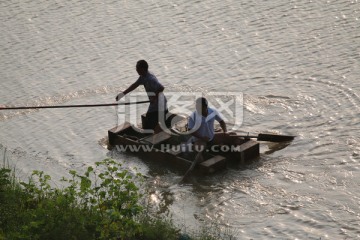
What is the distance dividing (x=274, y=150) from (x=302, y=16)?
21.1ft

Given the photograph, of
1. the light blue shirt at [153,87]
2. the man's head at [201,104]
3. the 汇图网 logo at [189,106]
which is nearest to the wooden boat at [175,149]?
the light blue shirt at [153,87]

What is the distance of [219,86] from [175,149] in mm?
3137

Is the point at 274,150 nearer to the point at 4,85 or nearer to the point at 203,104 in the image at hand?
the point at 203,104

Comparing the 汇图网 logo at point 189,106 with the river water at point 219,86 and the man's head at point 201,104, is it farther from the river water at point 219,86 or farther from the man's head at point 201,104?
the man's head at point 201,104

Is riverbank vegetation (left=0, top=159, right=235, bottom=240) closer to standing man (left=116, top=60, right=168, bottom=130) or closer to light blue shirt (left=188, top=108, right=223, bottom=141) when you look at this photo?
light blue shirt (left=188, top=108, right=223, bottom=141)

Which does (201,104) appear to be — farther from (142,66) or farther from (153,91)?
(142,66)

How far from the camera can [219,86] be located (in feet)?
49.2

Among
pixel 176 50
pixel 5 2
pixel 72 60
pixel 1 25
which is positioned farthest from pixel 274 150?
pixel 5 2

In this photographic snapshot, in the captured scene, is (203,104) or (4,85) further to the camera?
(4,85)

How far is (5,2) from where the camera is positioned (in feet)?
70.4

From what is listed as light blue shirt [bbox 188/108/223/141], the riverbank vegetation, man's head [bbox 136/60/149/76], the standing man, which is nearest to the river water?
light blue shirt [bbox 188/108/223/141]

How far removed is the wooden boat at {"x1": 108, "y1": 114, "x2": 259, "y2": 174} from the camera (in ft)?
38.5

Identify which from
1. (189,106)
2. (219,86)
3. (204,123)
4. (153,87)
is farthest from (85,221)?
(219,86)

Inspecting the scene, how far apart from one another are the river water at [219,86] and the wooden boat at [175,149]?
204 mm
